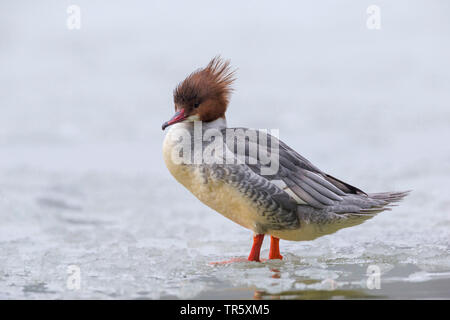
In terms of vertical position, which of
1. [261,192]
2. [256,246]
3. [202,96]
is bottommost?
[256,246]

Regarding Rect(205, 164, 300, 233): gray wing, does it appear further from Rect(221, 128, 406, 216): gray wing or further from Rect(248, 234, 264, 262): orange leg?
Rect(248, 234, 264, 262): orange leg

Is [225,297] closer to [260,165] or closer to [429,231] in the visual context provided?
[260,165]

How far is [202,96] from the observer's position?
183 inches

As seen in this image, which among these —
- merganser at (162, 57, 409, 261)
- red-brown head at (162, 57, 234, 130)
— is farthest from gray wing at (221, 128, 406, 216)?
red-brown head at (162, 57, 234, 130)

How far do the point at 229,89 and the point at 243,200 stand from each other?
0.88 metres

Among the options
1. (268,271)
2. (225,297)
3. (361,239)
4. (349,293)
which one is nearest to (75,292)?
(225,297)

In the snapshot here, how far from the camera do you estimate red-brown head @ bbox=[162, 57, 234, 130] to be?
15.1 feet

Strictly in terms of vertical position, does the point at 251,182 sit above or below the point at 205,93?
below

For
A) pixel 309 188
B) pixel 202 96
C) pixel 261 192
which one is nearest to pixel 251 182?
pixel 261 192

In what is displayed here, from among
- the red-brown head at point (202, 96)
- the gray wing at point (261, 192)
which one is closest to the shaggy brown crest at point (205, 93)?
the red-brown head at point (202, 96)

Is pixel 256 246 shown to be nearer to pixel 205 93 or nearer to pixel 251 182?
pixel 251 182

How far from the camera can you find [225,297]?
12.3 feet

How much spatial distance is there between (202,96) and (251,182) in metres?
0.71

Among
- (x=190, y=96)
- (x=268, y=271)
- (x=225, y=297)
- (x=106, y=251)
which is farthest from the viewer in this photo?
(x=106, y=251)
